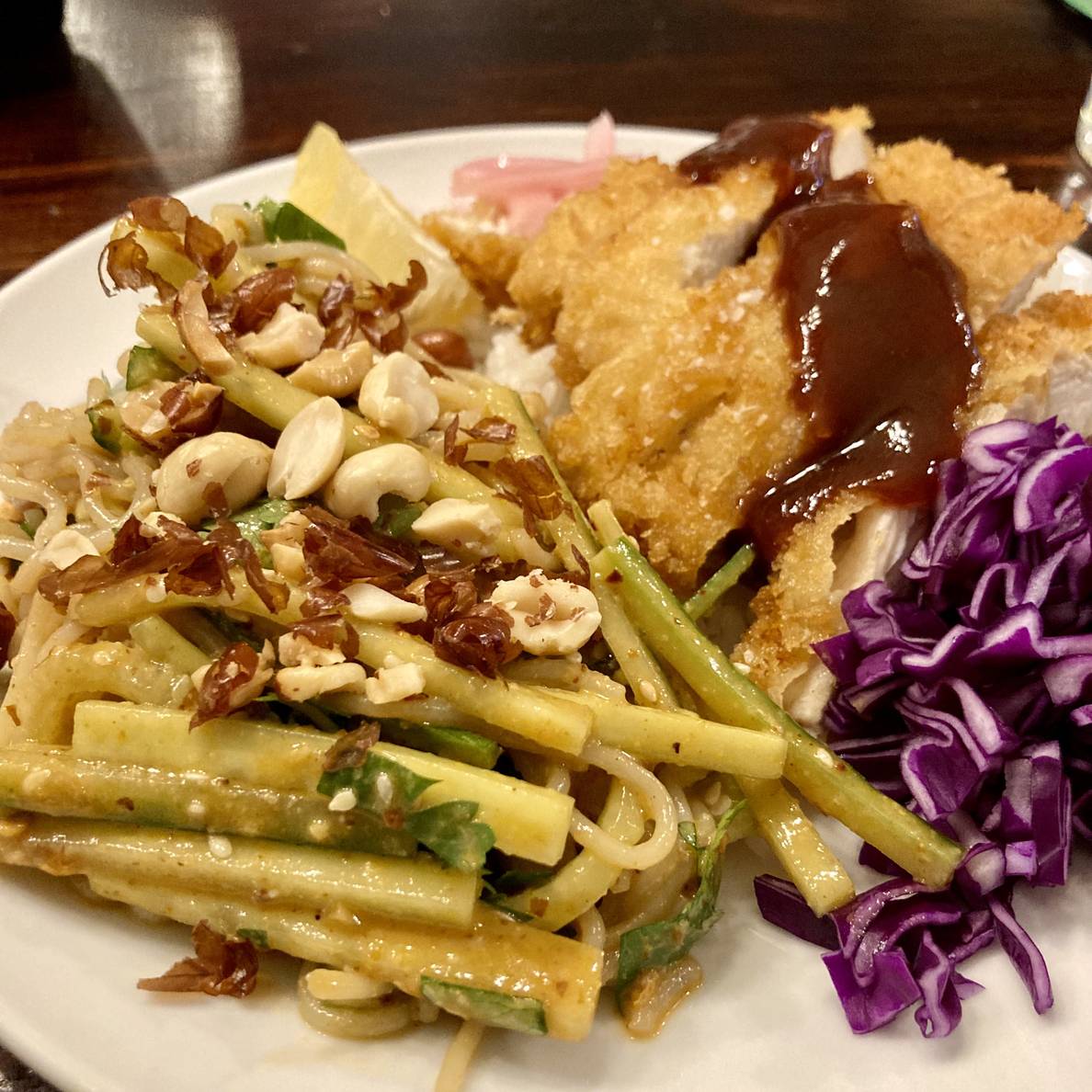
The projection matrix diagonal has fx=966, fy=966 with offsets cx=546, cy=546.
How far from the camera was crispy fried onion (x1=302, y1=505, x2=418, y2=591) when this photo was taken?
68.7 inches

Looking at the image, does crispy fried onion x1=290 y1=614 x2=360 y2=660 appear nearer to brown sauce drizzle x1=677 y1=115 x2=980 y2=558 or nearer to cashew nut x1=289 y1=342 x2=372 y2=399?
cashew nut x1=289 y1=342 x2=372 y2=399

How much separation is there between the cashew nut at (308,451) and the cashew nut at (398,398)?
86 millimetres

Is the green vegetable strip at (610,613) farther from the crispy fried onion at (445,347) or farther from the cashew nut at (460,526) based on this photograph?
the crispy fried onion at (445,347)

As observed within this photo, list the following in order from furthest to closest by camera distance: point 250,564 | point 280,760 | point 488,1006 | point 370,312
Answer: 1. point 370,312
2. point 250,564
3. point 280,760
4. point 488,1006

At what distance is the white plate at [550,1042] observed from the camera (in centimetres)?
147

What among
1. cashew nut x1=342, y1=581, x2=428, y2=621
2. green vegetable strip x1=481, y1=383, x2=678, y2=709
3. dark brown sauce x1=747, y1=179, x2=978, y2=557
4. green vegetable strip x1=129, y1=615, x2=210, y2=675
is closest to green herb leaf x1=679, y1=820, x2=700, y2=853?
green vegetable strip x1=481, y1=383, x2=678, y2=709

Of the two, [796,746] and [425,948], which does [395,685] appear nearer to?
[425,948]

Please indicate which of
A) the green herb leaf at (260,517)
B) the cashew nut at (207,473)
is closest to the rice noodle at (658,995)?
the green herb leaf at (260,517)

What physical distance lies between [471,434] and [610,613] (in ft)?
1.67

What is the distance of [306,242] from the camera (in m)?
2.46

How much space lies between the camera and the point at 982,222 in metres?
2.41

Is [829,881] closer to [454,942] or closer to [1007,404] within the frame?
[454,942]

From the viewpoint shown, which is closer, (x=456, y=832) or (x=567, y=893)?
(x=456, y=832)

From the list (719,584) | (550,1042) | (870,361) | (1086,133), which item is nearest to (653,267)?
(870,361)
